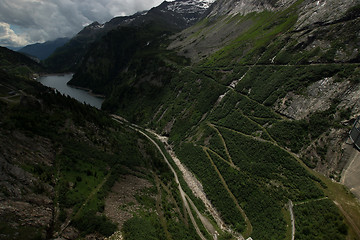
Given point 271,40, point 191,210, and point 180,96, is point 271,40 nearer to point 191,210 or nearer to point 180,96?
point 180,96

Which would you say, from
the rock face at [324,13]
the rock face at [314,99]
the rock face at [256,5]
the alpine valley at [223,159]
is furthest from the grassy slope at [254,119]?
Answer: the rock face at [256,5]

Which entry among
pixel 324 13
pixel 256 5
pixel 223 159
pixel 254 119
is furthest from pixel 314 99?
pixel 256 5

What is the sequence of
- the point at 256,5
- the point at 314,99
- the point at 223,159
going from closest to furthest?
the point at 314,99 → the point at 223,159 → the point at 256,5

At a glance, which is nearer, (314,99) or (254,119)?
(314,99)

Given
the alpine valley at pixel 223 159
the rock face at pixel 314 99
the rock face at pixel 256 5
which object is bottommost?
the alpine valley at pixel 223 159

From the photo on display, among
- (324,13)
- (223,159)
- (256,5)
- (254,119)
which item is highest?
(256,5)

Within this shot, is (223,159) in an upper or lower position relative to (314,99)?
lower

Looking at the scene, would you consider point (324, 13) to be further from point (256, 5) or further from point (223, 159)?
point (256, 5)

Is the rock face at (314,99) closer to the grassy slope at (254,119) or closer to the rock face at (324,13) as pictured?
the grassy slope at (254,119)

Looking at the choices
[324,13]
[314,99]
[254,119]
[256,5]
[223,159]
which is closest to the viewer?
[314,99]
